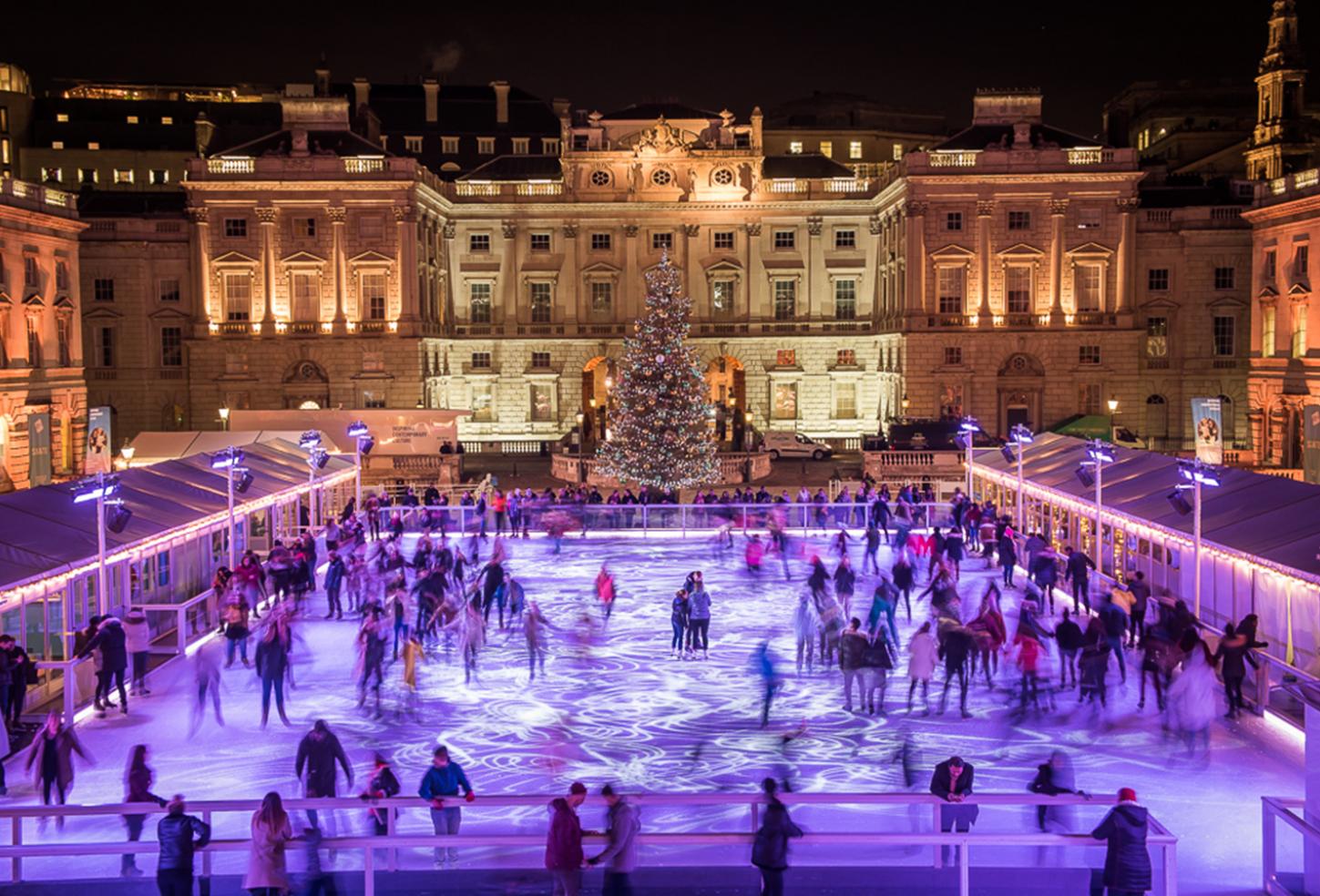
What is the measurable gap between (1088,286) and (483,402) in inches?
1161

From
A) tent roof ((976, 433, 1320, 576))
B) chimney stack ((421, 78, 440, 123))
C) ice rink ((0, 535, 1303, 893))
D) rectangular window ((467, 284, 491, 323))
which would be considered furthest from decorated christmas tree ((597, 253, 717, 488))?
chimney stack ((421, 78, 440, 123))

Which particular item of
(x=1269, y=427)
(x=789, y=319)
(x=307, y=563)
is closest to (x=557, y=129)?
(x=789, y=319)

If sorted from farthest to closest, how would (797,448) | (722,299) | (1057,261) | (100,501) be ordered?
(722,299)
(1057,261)
(797,448)
(100,501)

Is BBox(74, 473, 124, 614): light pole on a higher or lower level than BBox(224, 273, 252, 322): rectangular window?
lower

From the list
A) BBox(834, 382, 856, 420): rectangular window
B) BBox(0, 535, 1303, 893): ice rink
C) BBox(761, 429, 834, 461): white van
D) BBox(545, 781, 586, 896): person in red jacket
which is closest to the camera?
BBox(545, 781, 586, 896): person in red jacket

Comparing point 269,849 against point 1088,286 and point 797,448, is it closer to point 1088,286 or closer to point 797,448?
point 797,448

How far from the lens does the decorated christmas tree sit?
45.7 meters

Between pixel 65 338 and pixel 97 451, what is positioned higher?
pixel 65 338

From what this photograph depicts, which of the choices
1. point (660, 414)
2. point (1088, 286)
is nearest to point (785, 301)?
point (1088, 286)

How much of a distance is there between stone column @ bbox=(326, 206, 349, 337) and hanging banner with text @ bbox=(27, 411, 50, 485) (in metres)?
17.5

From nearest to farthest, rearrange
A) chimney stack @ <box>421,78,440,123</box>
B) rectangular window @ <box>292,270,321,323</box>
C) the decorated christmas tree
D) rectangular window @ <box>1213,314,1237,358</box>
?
1. the decorated christmas tree
2. rectangular window @ <box>292,270,321,323</box>
3. rectangular window @ <box>1213,314,1237,358</box>
4. chimney stack @ <box>421,78,440,123</box>

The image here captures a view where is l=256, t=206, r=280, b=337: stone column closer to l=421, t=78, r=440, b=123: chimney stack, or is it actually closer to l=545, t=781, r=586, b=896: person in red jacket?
l=421, t=78, r=440, b=123: chimney stack

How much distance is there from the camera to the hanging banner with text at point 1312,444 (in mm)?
48344

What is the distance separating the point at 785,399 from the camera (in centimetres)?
7288
